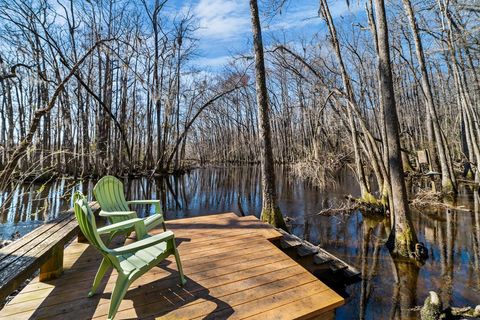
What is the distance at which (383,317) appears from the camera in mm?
2941

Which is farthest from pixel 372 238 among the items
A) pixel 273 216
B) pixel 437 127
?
pixel 437 127

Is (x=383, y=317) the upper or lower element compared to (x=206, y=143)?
lower

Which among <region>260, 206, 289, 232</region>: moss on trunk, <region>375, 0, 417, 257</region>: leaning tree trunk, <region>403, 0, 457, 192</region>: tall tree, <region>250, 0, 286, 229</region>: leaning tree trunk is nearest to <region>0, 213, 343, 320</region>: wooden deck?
<region>260, 206, 289, 232</region>: moss on trunk

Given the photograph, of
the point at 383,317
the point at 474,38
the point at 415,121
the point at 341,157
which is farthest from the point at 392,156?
the point at 415,121

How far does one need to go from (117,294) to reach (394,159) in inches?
188

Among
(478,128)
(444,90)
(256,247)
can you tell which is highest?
(444,90)

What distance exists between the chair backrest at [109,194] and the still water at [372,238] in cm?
60

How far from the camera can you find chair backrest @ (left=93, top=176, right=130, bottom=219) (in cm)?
305

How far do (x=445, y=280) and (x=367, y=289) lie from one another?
119 cm

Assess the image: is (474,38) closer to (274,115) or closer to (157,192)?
(157,192)

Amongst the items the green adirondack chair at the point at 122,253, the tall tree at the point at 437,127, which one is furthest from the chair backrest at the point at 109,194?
the tall tree at the point at 437,127

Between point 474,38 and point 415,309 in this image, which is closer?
point 415,309

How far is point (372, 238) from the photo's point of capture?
554 centimetres

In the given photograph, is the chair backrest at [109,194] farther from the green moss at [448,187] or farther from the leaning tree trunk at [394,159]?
the green moss at [448,187]
